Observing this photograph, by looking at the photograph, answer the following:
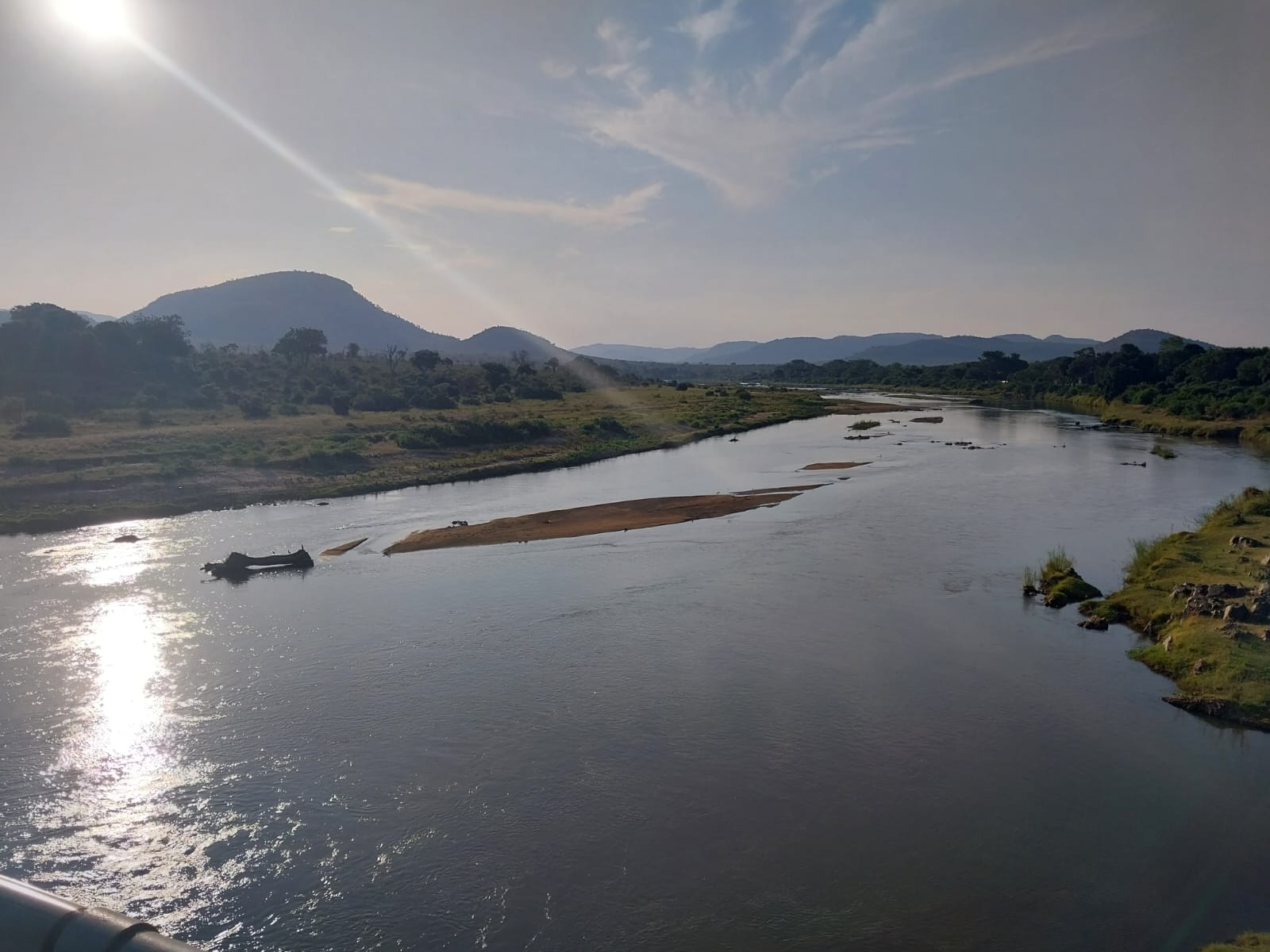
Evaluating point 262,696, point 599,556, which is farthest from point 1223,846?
point 599,556

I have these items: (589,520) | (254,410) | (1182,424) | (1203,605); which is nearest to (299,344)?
(254,410)

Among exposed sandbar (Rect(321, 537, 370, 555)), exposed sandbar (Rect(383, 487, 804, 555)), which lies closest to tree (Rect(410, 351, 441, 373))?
exposed sandbar (Rect(383, 487, 804, 555))

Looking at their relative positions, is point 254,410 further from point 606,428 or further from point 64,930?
point 64,930

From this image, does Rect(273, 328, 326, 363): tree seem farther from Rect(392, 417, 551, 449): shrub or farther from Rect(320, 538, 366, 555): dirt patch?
Rect(320, 538, 366, 555): dirt patch

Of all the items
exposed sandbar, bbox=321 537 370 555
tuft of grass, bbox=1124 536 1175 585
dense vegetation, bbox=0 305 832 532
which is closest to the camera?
tuft of grass, bbox=1124 536 1175 585

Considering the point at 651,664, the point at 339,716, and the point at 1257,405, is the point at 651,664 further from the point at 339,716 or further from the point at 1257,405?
the point at 1257,405

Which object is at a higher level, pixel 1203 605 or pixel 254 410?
pixel 254 410

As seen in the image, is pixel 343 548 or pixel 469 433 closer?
pixel 343 548
